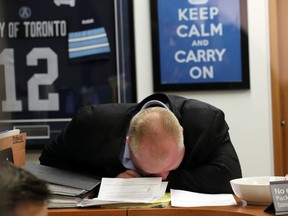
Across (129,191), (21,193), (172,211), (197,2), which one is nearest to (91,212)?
(129,191)

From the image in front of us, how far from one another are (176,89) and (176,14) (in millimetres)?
463

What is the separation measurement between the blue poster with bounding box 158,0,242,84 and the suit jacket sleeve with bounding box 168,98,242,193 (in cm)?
91

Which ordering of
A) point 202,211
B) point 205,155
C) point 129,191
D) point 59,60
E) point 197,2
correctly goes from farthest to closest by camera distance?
point 59,60 → point 197,2 → point 205,155 → point 129,191 → point 202,211

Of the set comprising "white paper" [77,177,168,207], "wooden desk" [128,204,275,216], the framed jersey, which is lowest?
"wooden desk" [128,204,275,216]

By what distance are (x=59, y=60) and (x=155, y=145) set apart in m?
1.52

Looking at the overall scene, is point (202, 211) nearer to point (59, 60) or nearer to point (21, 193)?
point (21, 193)

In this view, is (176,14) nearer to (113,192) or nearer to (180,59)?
(180,59)

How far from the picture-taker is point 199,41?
336cm

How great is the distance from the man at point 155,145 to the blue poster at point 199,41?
0.86 metres

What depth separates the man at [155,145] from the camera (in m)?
2.13

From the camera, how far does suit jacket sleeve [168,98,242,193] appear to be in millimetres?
2174

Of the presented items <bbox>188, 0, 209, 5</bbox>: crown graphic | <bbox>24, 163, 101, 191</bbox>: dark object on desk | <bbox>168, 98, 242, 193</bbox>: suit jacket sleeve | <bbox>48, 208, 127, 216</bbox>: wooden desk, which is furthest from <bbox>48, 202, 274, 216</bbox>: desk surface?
<bbox>188, 0, 209, 5</bbox>: crown graphic

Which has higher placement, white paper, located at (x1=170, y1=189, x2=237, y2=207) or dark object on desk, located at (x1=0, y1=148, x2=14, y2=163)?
dark object on desk, located at (x1=0, y1=148, x2=14, y2=163)

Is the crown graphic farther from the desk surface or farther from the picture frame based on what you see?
the desk surface
